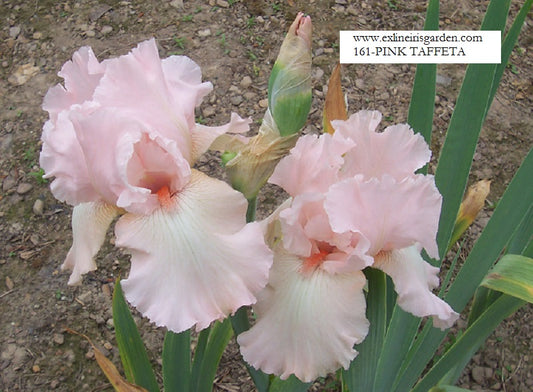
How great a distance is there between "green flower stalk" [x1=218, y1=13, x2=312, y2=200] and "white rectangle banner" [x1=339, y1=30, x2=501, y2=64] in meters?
Answer: 0.34

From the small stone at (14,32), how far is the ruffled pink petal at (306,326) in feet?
6.92

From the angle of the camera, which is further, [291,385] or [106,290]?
[106,290]

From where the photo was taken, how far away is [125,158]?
2.17 ft

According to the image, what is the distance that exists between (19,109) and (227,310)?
1.80 m

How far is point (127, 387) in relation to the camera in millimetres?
935

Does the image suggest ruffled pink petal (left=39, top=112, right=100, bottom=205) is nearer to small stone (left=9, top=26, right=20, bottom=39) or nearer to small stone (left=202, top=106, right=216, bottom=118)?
small stone (left=202, top=106, right=216, bottom=118)

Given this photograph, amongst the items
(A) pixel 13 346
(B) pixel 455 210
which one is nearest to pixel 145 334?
(A) pixel 13 346

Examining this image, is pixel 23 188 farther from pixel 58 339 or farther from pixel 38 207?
pixel 58 339

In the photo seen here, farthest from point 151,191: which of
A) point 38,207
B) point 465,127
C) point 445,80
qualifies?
point 445,80

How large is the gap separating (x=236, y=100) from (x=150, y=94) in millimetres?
1530

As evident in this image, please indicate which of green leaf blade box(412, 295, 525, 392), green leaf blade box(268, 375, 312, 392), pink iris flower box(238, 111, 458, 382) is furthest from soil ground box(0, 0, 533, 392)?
pink iris flower box(238, 111, 458, 382)

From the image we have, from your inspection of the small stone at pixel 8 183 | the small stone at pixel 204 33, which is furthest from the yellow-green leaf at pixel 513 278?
the small stone at pixel 204 33

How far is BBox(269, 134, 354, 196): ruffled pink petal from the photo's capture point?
69 centimetres

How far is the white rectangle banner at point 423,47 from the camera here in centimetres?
98
